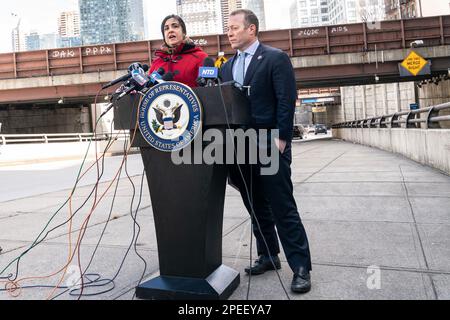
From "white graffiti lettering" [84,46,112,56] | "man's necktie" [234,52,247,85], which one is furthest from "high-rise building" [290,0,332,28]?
"man's necktie" [234,52,247,85]

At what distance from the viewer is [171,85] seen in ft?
8.90

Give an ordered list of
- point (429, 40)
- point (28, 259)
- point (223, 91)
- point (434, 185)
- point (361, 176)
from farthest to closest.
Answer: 1. point (429, 40)
2. point (361, 176)
3. point (434, 185)
4. point (28, 259)
5. point (223, 91)

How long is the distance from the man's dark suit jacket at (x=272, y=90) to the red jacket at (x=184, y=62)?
405 mm

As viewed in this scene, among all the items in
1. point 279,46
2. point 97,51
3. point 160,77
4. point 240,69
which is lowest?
point 160,77

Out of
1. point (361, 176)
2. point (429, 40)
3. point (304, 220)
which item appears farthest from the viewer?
point (429, 40)

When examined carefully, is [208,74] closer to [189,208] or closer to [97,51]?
[189,208]

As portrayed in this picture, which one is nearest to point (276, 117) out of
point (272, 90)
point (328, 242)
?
point (272, 90)

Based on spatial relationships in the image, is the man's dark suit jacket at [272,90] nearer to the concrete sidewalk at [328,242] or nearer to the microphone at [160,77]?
Result: the microphone at [160,77]

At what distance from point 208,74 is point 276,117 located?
24.3 inches

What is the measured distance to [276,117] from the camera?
9.95 feet
